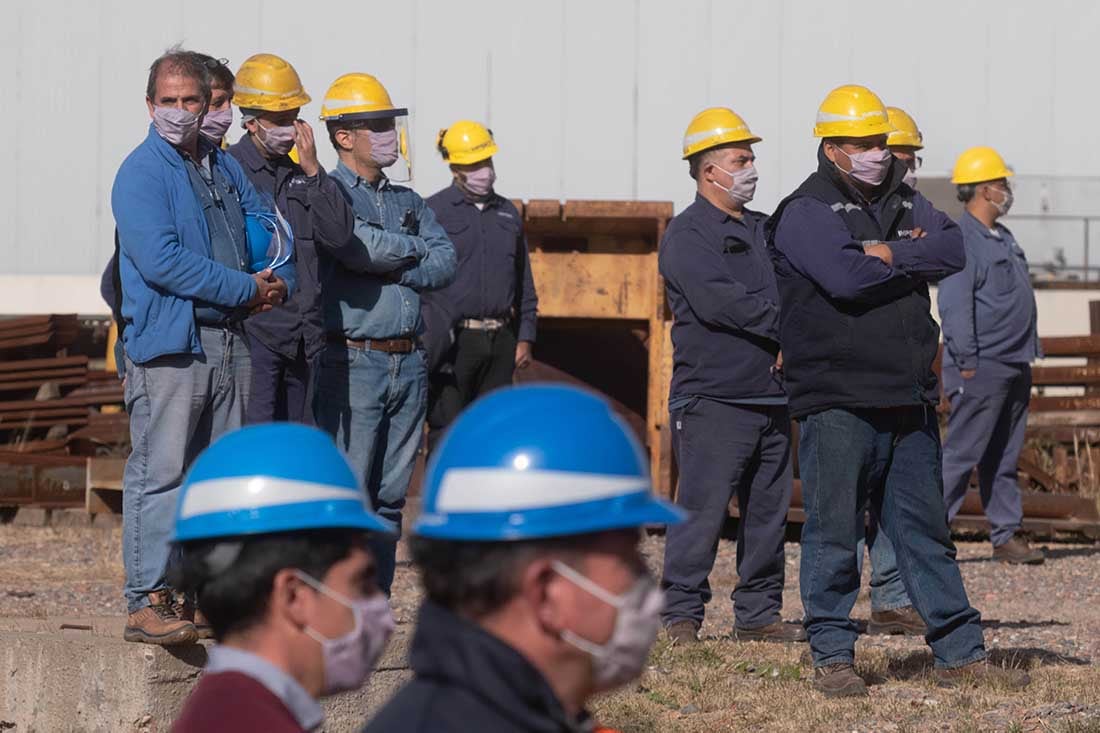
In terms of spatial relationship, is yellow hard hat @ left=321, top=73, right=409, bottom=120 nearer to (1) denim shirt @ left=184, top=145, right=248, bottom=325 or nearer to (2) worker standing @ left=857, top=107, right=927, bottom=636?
(1) denim shirt @ left=184, top=145, right=248, bottom=325

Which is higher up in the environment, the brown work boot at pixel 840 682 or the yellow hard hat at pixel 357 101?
the yellow hard hat at pixel 357 101

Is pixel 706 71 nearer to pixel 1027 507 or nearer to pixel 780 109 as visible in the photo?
pixel 780 109

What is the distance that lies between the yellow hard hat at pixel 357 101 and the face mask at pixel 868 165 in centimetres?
187

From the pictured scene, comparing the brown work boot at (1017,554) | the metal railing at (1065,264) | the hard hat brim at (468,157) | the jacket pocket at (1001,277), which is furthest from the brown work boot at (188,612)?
the metal railing at (1065,264)

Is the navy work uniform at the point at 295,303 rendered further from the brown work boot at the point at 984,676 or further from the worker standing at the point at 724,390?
the brown work boot at the point at 984,676

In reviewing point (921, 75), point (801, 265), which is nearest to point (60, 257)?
point (921, 75)

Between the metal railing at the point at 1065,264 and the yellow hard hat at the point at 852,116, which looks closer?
the yellow hard hat at the point at 852,116

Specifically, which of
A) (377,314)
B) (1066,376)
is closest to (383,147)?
(377,314)

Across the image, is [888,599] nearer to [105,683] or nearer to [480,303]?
[480,303]

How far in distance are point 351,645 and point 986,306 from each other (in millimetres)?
8424

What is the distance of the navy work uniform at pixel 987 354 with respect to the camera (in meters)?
10.9

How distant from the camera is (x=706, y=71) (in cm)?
1786

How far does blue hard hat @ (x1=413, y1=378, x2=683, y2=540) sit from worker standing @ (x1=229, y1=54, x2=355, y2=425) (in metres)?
4.58

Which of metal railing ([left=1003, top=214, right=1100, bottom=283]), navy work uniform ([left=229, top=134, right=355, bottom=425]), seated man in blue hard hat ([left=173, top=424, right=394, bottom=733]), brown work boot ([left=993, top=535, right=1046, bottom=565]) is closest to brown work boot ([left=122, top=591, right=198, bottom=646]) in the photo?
navy work uniform ([left=229, top=134, right=355, bottom=425])
